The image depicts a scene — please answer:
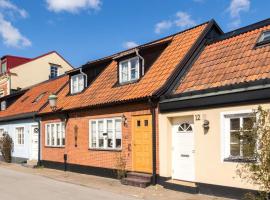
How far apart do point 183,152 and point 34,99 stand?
16.4 m

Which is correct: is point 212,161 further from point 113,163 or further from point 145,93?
point 113,163

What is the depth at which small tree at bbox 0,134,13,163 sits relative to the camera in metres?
27.6

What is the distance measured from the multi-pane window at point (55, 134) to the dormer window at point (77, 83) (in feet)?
6.39

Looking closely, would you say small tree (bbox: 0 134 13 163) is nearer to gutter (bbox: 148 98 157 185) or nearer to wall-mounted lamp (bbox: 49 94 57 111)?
wall-mounted lamp (bbox: 49 94 57 111)

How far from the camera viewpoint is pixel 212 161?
12.4 meters

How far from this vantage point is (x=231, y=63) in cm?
1321

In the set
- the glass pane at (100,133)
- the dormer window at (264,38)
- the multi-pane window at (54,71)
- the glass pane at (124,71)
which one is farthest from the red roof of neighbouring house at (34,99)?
the dormer window at (264,38)

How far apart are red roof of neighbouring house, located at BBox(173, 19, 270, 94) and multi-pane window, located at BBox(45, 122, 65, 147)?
30.6 ft

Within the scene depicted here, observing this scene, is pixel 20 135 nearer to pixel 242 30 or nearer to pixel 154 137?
pixel 154 137

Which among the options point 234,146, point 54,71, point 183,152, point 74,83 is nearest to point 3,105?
point 54,71

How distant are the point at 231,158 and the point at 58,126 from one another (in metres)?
12.5

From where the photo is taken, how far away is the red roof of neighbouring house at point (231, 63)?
39.4 ft

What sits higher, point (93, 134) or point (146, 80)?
point (146, 80)

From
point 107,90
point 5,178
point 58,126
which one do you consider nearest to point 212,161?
point 107,90
